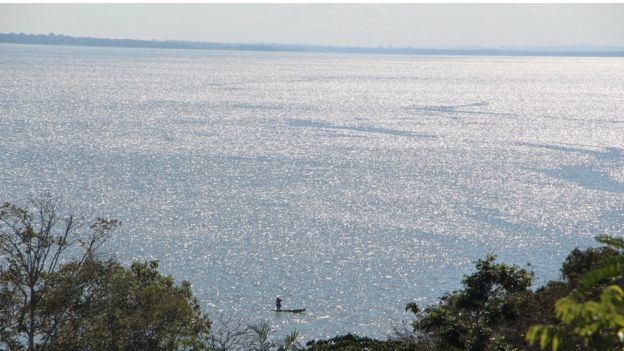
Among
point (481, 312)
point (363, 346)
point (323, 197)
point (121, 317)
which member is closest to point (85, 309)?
point (121, 317)

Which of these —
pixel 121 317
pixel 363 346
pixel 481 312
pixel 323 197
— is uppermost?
pixel 121 317

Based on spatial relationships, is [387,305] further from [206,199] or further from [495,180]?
[495,180]

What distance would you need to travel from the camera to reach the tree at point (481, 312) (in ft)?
97.8

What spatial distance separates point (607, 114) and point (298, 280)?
491ft

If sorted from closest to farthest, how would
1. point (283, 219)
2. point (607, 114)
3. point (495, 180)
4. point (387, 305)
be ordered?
point (387, 305) < point (283, 219) < point (495, 180) < point (607, 114)

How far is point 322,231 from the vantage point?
73.1m

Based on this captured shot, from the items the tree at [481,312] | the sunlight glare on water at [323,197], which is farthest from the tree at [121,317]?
the sunlight glare on water at [323,197]

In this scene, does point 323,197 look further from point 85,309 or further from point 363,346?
point 85,309

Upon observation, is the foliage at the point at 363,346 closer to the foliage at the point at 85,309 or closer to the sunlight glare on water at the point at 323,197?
the foliage at the point at 85,309

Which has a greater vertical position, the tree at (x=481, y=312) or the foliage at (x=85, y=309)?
the foliage at (x=85, y=309)

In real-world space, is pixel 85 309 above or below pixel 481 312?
above

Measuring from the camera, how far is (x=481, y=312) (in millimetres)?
33625

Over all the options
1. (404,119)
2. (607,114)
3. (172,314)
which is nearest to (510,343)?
(172,314)

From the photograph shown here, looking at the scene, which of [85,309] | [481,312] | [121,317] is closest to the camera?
[121,317]
